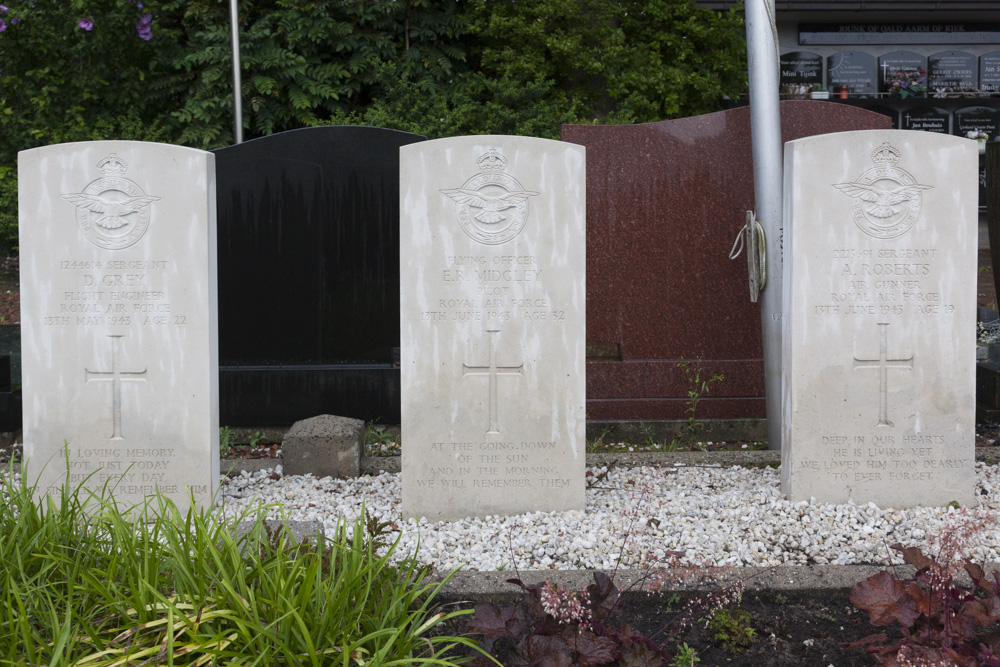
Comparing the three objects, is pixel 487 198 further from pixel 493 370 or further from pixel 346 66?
pixel 346 66

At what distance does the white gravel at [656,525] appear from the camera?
3652 mm

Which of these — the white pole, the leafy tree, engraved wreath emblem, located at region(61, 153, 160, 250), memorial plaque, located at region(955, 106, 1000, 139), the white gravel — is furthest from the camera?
memorial plaque, located at region(955, 106, 1000, 139)

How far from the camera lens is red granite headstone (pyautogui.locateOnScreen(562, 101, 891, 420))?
19.2 ft

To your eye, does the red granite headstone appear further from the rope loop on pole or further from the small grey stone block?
the small grey stone block

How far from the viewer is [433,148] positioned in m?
4.12

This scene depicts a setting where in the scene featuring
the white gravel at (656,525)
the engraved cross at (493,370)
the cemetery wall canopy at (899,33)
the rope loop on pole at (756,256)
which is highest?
the cemetery wall canopy at (899,33)

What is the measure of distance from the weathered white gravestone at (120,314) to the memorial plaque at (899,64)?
10.8 metres

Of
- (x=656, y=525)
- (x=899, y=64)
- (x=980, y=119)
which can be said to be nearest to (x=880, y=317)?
(x=656, y=525)

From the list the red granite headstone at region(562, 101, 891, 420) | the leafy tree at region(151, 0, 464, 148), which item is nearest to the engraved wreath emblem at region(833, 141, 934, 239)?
the red granite headstone at region(562, 101, 891, 420)

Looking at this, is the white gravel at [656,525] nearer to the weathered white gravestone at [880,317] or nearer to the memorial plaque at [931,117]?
the weathered white gravestone at [880,317]

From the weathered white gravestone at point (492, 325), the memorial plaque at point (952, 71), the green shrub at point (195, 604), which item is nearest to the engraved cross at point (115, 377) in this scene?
the weathered white gravestone at point (492, 325)

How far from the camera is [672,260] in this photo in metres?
5.91

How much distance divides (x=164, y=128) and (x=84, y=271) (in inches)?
256

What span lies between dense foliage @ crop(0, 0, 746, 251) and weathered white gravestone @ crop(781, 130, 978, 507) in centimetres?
549
